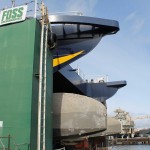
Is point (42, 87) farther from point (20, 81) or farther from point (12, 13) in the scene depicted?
point (12, 13)

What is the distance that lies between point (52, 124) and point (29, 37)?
5.69 metres

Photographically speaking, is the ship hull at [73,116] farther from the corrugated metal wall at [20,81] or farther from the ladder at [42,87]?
the ladder at [42,87]

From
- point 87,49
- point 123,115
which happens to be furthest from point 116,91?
point 123,115

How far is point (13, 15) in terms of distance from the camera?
1792 cm

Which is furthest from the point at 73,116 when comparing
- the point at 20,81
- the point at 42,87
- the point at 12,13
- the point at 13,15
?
the point at 12,13

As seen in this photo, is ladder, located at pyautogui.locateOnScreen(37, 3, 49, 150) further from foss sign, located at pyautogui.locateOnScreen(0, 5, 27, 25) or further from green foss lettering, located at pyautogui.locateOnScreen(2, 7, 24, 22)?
green foss lettering, located at pyautogui.locateOnScreen(2, 7, 24, 22)

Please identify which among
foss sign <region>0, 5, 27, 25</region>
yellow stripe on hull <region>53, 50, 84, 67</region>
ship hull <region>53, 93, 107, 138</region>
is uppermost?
foss sign <region>0, 5, 27, 25</region>

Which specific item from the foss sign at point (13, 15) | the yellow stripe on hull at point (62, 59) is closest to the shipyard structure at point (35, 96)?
the foss sign at point (13, 15)

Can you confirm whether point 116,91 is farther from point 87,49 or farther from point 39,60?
point 39,60

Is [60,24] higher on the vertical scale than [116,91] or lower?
higher

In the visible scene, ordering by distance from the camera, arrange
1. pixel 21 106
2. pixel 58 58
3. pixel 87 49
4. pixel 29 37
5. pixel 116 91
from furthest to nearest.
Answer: pixel 116 91 → pixel 87 49 → pixel 58 58 → pixel 29 37 → pixel 21 106

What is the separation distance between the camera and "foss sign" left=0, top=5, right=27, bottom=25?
1770cm

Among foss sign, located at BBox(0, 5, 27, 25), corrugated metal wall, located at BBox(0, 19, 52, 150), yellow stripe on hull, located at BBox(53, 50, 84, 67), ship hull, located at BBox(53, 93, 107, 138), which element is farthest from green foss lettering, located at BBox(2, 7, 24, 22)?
yellow stripe on hull, located at BBox(53, 50, 84, 67)

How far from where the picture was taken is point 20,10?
17922 millimetres
